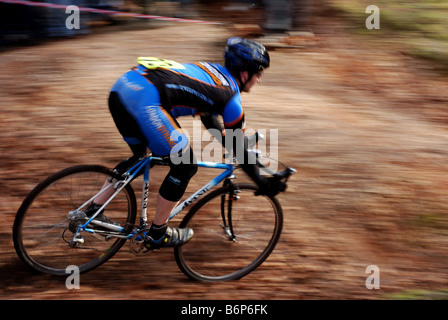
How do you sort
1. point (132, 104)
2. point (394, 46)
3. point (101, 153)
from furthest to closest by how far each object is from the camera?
point (394, 46) < point (101, 153) < point (132, 104)

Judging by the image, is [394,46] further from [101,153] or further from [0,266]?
[0,266]

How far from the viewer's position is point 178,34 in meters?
9.62

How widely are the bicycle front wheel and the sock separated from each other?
24cm

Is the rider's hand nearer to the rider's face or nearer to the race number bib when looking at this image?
the rider's face

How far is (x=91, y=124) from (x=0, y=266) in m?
2.52

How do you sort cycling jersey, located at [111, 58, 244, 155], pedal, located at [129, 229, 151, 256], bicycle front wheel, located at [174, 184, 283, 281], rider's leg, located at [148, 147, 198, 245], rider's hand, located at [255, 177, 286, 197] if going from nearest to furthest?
cycling jersey, located at [111, 58, 244, 155] < rider's leg, located at [148, 147, 198, 245] < rider's hand, located at [255, 177, 286, 197] < pedal, located at [129, 229, 151, 256] < bicycle front wheel, located at [174, 184, 283, 281]

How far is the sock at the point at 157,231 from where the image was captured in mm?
3764

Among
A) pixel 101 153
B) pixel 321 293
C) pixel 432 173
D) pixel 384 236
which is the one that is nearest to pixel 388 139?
pixel 432 173

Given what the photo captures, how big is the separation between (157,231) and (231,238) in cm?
83

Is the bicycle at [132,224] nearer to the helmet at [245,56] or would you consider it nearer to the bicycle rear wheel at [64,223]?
the bicycle rear wheel at [64,223]

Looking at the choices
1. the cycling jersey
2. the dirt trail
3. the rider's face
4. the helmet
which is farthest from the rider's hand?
the dirt trail

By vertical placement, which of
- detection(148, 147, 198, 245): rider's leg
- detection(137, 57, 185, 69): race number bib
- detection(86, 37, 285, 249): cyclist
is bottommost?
detection(148, 147, 198, 245): rider's leg

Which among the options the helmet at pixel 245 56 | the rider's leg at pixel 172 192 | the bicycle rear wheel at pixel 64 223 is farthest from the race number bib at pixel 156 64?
the bicycle rear wheel at pixel 64 223

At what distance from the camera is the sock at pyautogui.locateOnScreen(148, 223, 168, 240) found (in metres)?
3.76
